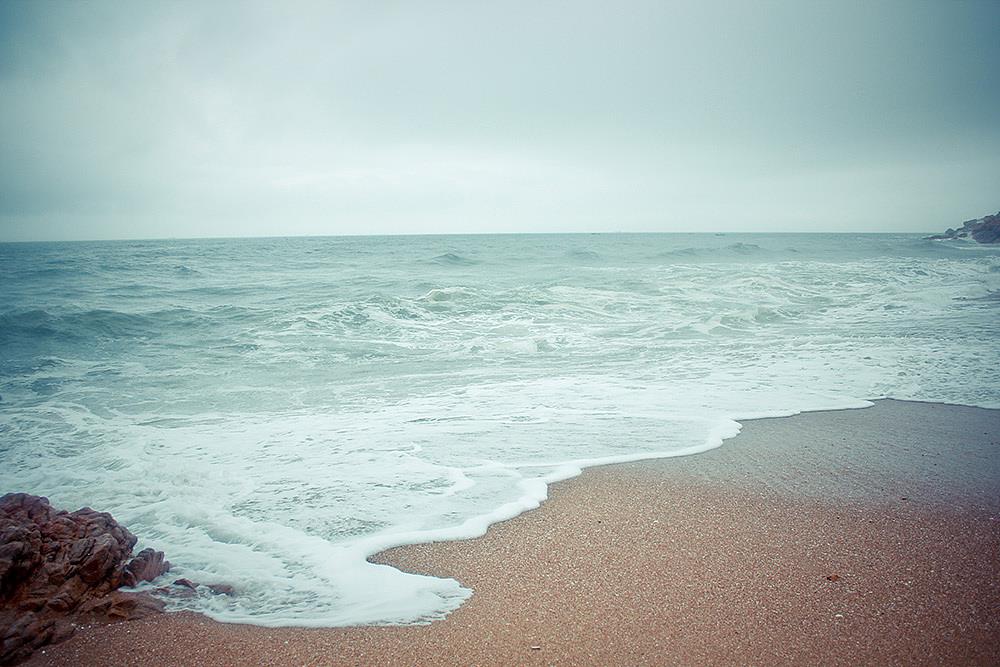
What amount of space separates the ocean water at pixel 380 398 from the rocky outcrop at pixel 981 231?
48.9 metres

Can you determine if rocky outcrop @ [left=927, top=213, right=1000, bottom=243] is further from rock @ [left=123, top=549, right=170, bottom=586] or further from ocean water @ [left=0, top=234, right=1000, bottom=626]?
rock @ [left=123, top=549, right=170, bottom=586]

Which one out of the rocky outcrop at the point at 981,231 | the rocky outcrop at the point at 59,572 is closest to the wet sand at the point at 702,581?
the rocky outcrop at the point at 59,572

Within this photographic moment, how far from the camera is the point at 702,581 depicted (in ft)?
9.23

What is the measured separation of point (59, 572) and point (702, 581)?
134 inches

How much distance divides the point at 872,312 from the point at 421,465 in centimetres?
1382

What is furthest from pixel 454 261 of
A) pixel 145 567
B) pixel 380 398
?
pixel 145 567

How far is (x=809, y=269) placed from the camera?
26.2 m

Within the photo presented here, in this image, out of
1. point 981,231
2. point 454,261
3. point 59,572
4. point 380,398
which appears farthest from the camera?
point 981,231

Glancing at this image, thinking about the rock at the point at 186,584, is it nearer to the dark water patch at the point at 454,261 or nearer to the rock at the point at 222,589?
the rock at the point at 222,589

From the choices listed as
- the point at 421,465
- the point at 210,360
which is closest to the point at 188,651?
the point at 421,465

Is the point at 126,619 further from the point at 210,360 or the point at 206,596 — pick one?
the point at 210,360

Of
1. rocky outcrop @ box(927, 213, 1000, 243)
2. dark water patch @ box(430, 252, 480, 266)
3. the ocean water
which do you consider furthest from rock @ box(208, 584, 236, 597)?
rocky outcrop @ box(927, 213, 1000, 243)

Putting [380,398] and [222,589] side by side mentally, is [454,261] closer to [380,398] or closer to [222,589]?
[380,398]

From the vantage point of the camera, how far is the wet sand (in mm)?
2361
